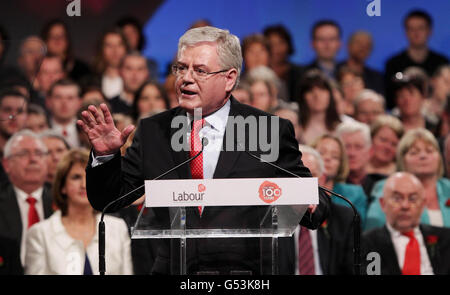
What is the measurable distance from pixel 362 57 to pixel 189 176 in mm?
4051

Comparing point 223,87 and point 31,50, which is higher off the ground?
point 31,50

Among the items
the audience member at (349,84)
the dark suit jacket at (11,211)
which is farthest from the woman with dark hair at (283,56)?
the dark suit jacket at (11,211)

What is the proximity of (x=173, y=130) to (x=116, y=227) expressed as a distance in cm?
66

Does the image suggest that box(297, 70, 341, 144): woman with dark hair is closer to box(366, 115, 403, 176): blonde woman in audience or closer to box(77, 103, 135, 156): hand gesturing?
box(366, 115, 403, 176): blonde woman in audience

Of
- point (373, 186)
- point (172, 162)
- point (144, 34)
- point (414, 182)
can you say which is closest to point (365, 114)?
point (373, 186)

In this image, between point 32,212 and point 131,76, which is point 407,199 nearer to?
point 32,212

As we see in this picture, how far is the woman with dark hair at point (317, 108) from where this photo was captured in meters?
5.25

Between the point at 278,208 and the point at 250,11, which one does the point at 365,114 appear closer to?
the point at 250,11

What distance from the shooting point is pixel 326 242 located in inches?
166

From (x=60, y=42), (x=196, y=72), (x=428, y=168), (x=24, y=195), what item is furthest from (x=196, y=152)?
(x=60, y=42)

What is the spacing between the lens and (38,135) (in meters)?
4.72
